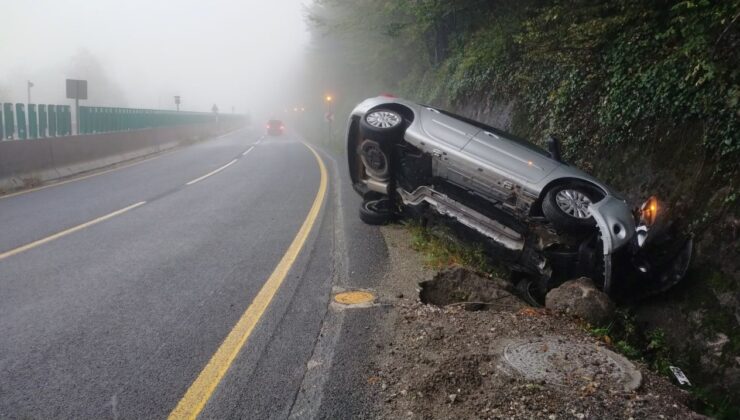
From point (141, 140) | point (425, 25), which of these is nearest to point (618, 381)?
point (425, 25)

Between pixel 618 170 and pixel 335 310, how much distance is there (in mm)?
4657

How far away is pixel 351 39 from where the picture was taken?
31.5 m

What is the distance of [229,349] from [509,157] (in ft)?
11.5

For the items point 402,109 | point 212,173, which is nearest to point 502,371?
point 402,109

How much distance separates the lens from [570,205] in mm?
5129

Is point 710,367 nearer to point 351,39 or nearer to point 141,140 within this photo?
point 141,140

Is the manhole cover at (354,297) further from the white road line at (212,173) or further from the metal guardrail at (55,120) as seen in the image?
the metal guardrail at (55,120)

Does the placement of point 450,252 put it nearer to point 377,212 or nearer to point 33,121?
point 377,212

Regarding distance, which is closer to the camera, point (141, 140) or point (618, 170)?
point (618, 170)

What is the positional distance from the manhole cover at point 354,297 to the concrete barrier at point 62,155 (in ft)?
35.3

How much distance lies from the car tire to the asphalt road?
1.42 meters

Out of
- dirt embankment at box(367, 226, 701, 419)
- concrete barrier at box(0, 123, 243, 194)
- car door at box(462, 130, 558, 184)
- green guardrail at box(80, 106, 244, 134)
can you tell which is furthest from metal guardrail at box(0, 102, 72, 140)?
dirt embankment at box(367, 226, 701, 419)

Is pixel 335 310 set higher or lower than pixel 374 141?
lower

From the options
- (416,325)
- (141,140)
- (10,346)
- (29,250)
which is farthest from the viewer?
(141,140)
